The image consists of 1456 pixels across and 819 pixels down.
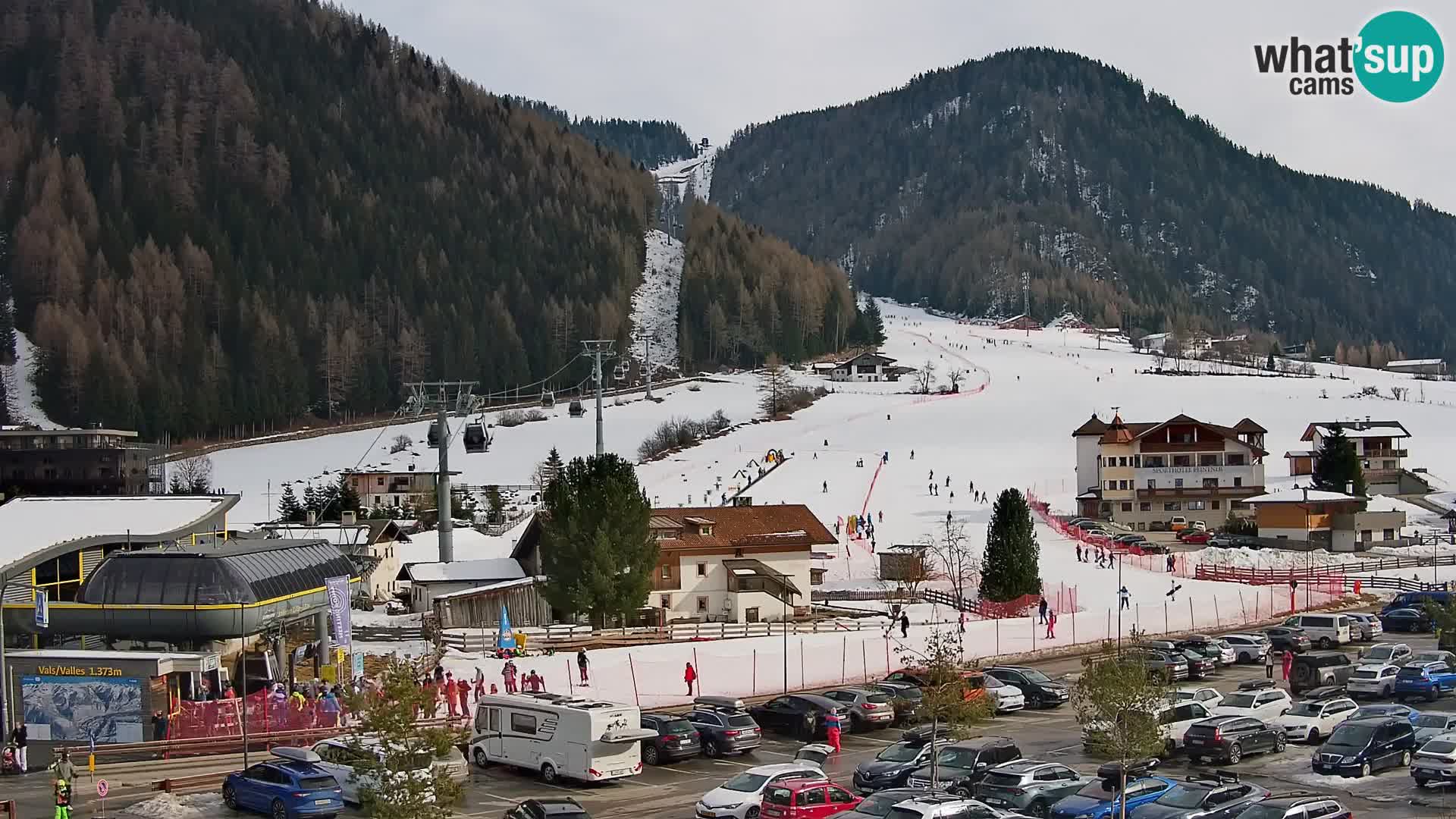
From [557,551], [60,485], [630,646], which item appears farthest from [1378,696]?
[60,485]

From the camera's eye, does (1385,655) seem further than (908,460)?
No

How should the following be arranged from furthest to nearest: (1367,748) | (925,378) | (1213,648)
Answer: (925,378) → (1213,648) → (1367,748)

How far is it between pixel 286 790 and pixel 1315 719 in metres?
19.2

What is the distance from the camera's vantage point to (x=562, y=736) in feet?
85.7

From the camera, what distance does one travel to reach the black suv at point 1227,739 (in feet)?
89.8

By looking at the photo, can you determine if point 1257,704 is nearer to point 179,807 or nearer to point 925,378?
point 179,807

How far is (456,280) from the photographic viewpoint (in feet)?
612

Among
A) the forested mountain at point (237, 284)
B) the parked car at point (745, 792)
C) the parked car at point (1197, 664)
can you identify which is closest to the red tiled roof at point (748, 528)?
the parked car at point (1197, 664)

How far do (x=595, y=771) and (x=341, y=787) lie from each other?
4.31 metres

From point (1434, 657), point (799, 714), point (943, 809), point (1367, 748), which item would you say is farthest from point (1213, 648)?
point (943, 809)

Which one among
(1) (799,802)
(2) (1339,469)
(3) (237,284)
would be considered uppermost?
(3) (237,284)

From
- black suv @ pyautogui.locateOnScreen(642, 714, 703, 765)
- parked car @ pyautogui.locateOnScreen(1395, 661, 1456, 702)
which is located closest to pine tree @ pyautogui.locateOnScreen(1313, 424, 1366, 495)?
parked car @ pyautogui.locateOnScreen(1395, 661, 1456, 702)

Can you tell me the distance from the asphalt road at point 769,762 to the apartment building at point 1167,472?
4341 cm

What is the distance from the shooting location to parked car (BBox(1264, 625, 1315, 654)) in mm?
40469
